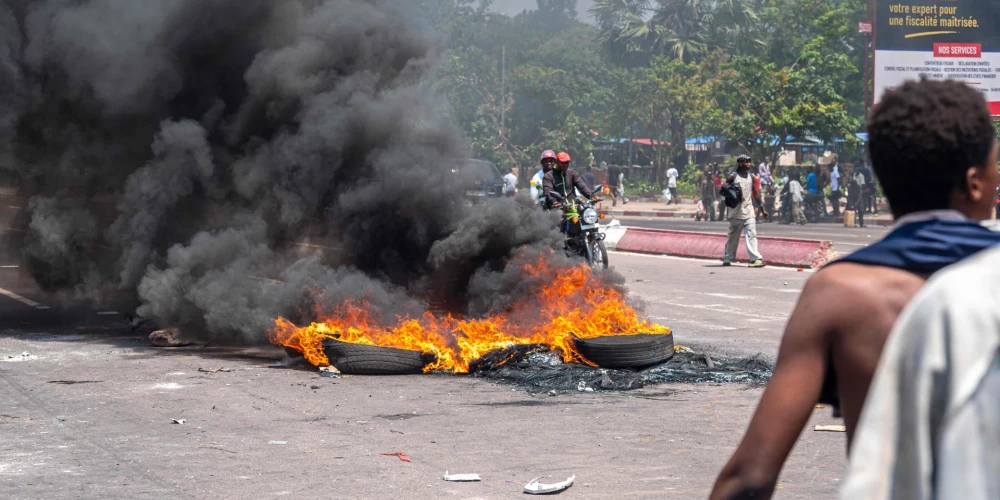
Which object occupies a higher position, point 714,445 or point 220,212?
point 220,212

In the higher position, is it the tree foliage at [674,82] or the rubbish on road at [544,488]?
the tree foliage at [674,82]

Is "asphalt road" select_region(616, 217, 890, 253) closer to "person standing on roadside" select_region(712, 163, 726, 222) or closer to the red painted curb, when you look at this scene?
"person standing on roadside" select_region(712, 163, 726, 222)

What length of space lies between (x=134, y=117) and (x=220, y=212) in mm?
1625

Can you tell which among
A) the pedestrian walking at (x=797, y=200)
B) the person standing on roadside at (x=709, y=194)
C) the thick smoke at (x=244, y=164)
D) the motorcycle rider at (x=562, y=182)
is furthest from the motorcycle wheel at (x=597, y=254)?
the person standing on roadside at (x=709, y=194)

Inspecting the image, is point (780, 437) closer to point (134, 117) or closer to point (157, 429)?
point (157, 429)

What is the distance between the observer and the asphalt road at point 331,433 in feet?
19.1

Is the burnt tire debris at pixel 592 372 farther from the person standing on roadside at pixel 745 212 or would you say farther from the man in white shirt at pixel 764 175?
the man in white shirt at pixel 764 175

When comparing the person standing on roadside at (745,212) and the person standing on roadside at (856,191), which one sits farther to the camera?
the person standing on roadside at (856,191)

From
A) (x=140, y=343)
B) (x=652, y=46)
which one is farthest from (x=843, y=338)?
(x=652, y=46)

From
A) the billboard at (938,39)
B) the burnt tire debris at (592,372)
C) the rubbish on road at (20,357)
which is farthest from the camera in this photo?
the billboard at (938,39)

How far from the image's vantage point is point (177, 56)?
12.8m

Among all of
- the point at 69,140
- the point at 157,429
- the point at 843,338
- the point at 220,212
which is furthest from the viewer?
the point at 69,140

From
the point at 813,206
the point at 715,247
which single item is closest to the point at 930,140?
the point at 715,247

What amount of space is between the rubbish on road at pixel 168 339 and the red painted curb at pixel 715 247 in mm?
9298
